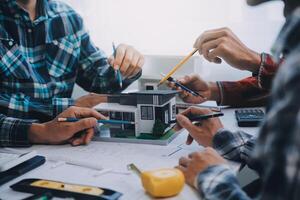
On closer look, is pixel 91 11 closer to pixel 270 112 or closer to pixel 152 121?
pixel 152 121

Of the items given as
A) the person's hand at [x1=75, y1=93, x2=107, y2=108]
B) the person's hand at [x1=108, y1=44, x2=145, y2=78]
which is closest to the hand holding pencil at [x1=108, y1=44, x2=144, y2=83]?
the person's hand at [x1=108, y1=44, x2=145, y2=78]

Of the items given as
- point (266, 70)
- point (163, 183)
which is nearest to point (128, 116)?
point (163, 183)

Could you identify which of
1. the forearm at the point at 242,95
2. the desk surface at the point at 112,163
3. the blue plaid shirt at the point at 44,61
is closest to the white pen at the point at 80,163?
the desk surface at the point at 112,163

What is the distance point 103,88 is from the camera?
1650 millimetres

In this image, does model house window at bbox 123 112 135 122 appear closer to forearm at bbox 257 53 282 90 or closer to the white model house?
the white model house

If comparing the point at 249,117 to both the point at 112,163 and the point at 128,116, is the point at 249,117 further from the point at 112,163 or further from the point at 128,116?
the point at 112,163

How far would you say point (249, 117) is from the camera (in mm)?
1222

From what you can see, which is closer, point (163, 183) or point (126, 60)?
point (163, 183)

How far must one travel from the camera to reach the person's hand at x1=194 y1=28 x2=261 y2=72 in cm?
128

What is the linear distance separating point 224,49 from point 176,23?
44 centimetres

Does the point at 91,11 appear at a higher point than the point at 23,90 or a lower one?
higher

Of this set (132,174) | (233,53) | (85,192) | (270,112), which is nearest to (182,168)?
(132,174)

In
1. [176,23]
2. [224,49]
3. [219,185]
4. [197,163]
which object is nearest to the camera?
[219,185]

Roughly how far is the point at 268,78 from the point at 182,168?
0.66 meters
